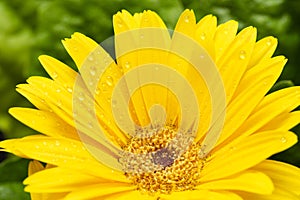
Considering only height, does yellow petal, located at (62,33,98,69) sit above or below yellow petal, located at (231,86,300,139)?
above

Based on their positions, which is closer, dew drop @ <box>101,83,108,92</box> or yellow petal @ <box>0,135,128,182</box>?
yellow petal @ <box>0,135,128,182</box>

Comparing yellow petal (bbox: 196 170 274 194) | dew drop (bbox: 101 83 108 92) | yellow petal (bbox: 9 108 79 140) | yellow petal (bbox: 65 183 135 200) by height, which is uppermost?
dew drop (bbox: 101 83 108 92)

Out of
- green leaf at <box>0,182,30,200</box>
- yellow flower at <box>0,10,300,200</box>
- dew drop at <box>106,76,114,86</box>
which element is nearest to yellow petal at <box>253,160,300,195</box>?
yellow flower at <box>0,10,300,200</box>

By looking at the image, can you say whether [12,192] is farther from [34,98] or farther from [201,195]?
[201,195]

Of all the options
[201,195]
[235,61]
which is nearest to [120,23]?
[235,61]

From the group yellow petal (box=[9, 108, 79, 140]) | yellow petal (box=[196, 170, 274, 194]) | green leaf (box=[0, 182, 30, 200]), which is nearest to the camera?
yellow petal (box=[196, 170, 274, 194])

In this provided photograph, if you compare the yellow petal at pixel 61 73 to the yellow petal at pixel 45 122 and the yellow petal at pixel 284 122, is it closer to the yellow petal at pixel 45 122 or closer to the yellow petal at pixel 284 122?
the yellow petal at pixel 45 122

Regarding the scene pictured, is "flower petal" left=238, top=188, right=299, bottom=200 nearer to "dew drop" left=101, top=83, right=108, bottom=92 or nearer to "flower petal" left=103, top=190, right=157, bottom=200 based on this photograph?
"flower petal" left=103, top=190, right=157, bottom=200

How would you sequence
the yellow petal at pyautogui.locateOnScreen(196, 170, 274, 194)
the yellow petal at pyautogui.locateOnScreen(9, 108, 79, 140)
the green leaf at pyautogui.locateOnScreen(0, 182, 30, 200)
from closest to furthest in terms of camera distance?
the yellow petal at pyautogui.locateOnScreen(196, 170, 274, 194), the yellow petal at pyautogui.locateOnScreen(9, 108, 79, 140), the green leaf at pyautogui.locateOnScreen(0, 182, 30, 200)
